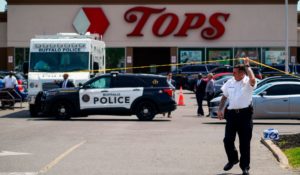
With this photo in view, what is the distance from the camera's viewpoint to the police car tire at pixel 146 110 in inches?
1023

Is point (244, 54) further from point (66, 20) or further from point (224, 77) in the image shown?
point (224, 77)

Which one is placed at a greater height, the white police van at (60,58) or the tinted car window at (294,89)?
the white police van at (60,58)

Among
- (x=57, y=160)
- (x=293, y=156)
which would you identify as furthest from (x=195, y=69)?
(x=57, y=160)

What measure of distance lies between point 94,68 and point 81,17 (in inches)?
1145

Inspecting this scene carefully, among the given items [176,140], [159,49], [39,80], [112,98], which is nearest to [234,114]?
[176,140]

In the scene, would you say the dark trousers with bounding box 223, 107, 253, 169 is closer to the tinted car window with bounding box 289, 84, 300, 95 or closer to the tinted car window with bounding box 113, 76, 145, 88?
the tinted car window with bounding box 289, 84, 300, 95

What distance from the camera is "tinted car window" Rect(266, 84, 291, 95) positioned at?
25031mm

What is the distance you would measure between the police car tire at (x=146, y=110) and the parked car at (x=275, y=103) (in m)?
2.13

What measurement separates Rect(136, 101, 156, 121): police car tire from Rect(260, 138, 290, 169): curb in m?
8.58

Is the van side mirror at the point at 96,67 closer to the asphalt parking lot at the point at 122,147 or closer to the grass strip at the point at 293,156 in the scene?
the asphalt parking lot at the point at 122,147

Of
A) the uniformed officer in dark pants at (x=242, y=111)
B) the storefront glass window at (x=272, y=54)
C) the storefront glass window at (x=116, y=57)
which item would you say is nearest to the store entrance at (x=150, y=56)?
the storefront glass window at (x=116, y=57)

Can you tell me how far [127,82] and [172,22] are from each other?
1270 inches

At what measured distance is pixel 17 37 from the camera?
57906 mm

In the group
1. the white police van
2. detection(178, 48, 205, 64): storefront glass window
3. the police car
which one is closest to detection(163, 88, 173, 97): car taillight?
the police car
